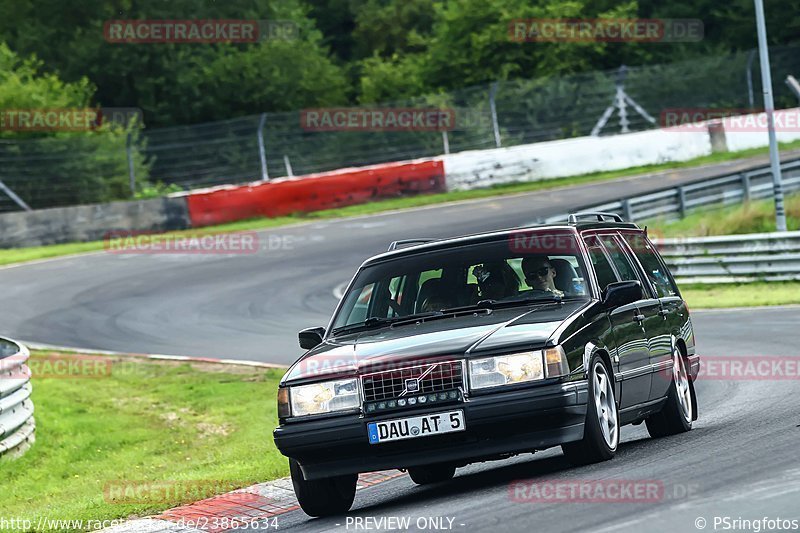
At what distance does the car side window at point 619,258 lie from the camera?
9594 mm

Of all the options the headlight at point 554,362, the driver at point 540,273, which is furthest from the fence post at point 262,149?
the headlight at point 554,362

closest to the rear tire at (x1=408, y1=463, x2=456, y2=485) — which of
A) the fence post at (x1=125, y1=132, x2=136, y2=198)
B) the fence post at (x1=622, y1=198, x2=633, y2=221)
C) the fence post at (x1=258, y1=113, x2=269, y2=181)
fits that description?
the fence post at (x1=622, y1=198, x2=633, y2=221)

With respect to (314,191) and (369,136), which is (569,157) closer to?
(369,136)

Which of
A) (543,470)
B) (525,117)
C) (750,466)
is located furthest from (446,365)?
(525,117)

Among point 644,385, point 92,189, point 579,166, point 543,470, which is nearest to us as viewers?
point 543,470

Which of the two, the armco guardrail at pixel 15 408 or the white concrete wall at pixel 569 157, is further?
the white concrete wall at pixel 569 157

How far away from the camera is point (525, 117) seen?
3697 centimetres

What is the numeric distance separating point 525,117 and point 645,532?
103 ft

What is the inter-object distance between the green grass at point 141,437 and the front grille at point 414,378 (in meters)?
1.88

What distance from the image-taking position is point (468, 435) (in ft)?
24.9

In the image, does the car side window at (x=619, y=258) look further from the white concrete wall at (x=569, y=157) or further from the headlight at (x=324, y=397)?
the white concrete wall at (x=569, y=157)

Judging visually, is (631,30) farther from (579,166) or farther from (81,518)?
(81,518)

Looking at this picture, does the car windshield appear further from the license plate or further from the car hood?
the license plate

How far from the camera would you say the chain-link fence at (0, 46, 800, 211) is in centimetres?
3341
